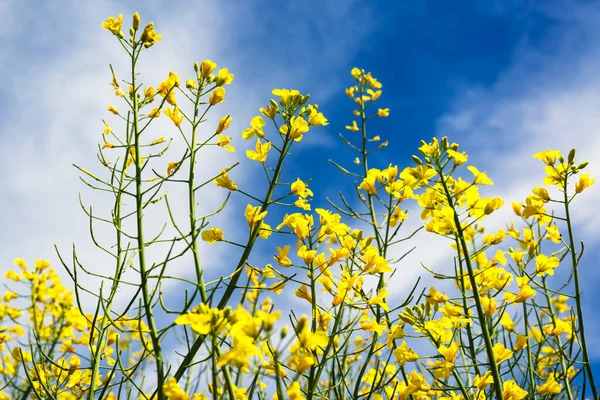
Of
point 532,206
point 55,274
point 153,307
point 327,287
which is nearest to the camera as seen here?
point 153,307

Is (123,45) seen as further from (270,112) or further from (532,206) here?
(532,206)

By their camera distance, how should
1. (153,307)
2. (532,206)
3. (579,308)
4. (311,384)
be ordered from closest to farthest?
(311,384)
(153,307)
(579,308)
(532,206)

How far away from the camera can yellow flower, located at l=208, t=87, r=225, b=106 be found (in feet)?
6.88

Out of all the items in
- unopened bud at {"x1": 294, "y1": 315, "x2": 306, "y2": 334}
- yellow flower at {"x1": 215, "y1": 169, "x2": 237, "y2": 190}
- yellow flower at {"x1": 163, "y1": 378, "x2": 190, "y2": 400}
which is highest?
yellow flower at {"x1": 215, "y1": 169, "x2": 237, "y2": 190}

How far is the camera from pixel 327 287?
1.93 m

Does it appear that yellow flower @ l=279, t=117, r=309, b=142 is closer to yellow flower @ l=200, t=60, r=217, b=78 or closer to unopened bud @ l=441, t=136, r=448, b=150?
yellow flower @ l=200, t=60, r=217, b=78

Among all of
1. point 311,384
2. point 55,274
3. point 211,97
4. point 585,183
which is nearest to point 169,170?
point 211,97

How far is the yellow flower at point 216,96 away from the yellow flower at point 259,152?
27 cm

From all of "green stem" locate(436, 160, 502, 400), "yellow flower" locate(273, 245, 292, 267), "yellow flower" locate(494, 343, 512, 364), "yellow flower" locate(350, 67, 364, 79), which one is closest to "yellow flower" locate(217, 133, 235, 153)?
"yellow flower" locate(273, 245, 292, 267)

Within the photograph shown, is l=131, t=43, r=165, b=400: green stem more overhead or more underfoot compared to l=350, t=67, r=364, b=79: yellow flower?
more underfoot

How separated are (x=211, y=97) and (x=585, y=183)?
202 centimetres

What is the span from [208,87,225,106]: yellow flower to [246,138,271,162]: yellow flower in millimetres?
274

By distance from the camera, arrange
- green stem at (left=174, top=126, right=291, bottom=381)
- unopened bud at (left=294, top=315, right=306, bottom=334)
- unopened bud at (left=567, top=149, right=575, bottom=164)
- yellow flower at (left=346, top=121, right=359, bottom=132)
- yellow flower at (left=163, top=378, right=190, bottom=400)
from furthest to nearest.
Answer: yellow flower at (left=346, top=121, right=359, bottom=132) < unopened bud at (left=567, top=149, right=575, bottom=164) < green stem at (left=174, top=126, right=291, bottom=381) < yellow flower at (left=163, top=378, right=190, bottom=400) < unopened bud at (left=294, top=315, right=306, bottom=334)

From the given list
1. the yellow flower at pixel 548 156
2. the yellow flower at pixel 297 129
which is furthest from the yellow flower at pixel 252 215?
the yellow flower at pixel 548 156
